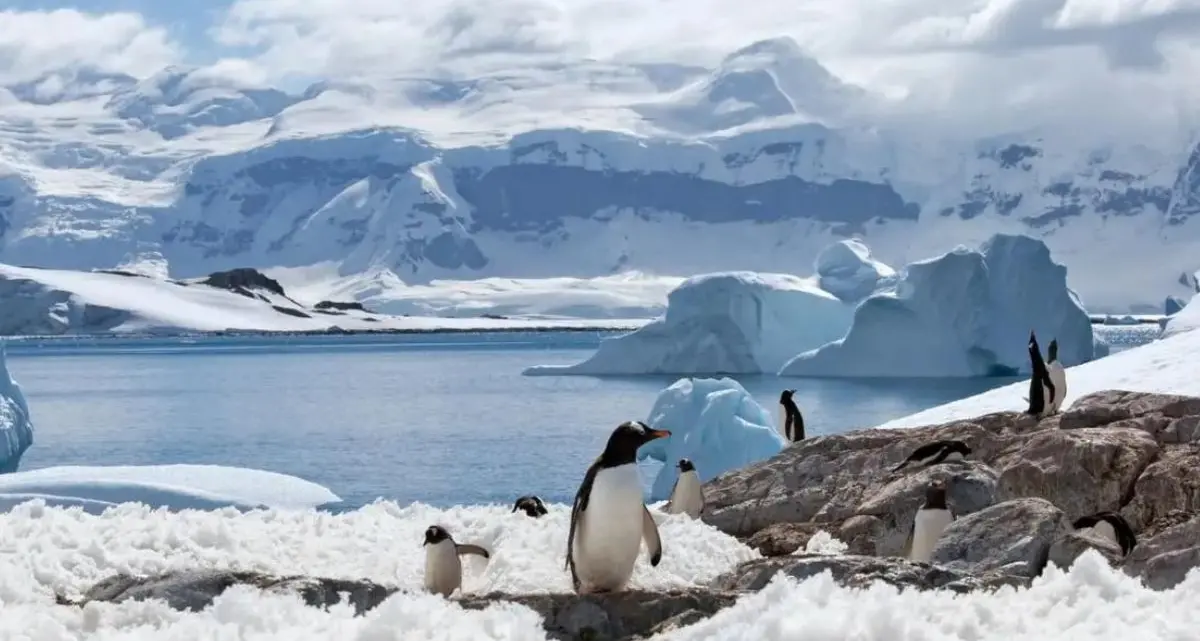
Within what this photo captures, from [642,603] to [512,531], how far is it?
4.43 meters

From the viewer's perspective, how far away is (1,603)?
891 cm

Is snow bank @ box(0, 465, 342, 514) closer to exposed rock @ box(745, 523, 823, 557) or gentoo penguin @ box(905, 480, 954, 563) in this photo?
exposed rock @ box(745, 523, 823, 557)

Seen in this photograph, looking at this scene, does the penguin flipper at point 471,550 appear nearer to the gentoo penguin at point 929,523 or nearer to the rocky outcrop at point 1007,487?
the rocky outcrop at point 1007,487

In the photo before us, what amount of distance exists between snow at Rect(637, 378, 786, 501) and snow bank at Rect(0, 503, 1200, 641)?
17079 mm

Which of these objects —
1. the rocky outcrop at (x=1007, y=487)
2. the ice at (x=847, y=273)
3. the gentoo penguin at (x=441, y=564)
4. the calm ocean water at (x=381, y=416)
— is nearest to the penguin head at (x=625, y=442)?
the rocky outcrop at (x=1007, y=487)

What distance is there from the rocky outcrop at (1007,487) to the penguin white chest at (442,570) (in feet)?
10.0

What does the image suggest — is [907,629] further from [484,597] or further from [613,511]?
[613,511]

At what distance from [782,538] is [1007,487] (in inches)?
70.3

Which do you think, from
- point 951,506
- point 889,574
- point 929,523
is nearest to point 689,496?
point 951,506

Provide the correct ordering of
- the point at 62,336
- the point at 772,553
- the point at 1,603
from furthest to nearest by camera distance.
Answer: the point at 62,336 → the point at 772,553 → the point at 1,603

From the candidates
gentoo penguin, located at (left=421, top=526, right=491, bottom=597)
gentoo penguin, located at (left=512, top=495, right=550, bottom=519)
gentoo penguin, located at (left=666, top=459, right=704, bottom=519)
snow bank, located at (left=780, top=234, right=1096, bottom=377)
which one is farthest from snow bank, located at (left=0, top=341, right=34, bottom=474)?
snow bank, located at (left=780, top=234, right=1096, bottom=377)

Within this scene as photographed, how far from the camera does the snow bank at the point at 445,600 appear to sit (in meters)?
6.10

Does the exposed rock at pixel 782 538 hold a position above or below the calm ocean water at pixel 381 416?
above

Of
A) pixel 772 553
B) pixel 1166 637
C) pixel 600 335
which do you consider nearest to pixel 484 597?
pixel 1166 637
